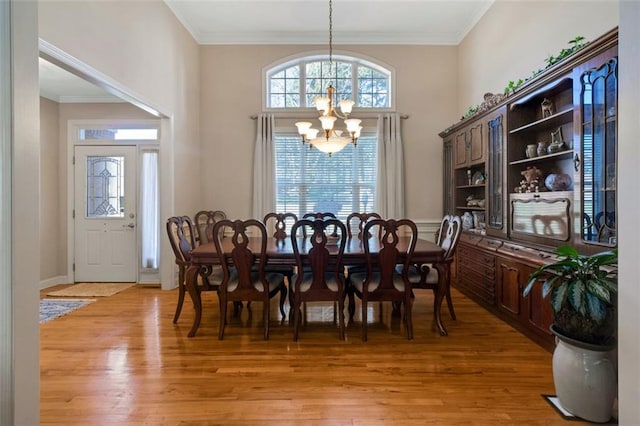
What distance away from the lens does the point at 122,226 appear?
5000 millimetres

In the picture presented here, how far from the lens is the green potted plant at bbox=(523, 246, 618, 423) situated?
5.80 ft

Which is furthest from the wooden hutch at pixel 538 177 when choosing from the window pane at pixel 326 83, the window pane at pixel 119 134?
the window pane at pixel 119 134

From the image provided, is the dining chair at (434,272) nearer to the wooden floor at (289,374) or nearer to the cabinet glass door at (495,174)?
the wooden floor at (289,374)

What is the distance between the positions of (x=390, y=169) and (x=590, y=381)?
12.7 feet

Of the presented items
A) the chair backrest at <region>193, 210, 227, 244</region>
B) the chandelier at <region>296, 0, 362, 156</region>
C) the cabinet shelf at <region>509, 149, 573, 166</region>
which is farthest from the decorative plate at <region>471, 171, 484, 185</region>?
the chair backrest at <region>193, 210, 227, 244</region>

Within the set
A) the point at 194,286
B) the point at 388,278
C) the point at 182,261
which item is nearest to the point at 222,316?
the point at 194,286

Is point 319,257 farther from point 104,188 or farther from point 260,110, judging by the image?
point 104,188

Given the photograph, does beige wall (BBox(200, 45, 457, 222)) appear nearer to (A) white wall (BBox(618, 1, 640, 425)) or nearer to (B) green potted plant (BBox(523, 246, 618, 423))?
(B) green potted plant (BBox(523, 246, 618, 423))

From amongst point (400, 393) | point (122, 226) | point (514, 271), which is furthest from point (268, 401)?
point (122, 226)

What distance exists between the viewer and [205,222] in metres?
5.36

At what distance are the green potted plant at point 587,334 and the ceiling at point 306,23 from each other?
408cm

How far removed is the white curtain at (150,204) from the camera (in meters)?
4.88

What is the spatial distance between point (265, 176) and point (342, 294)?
294 centimetres

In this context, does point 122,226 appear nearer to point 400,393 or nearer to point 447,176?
point 400,393
